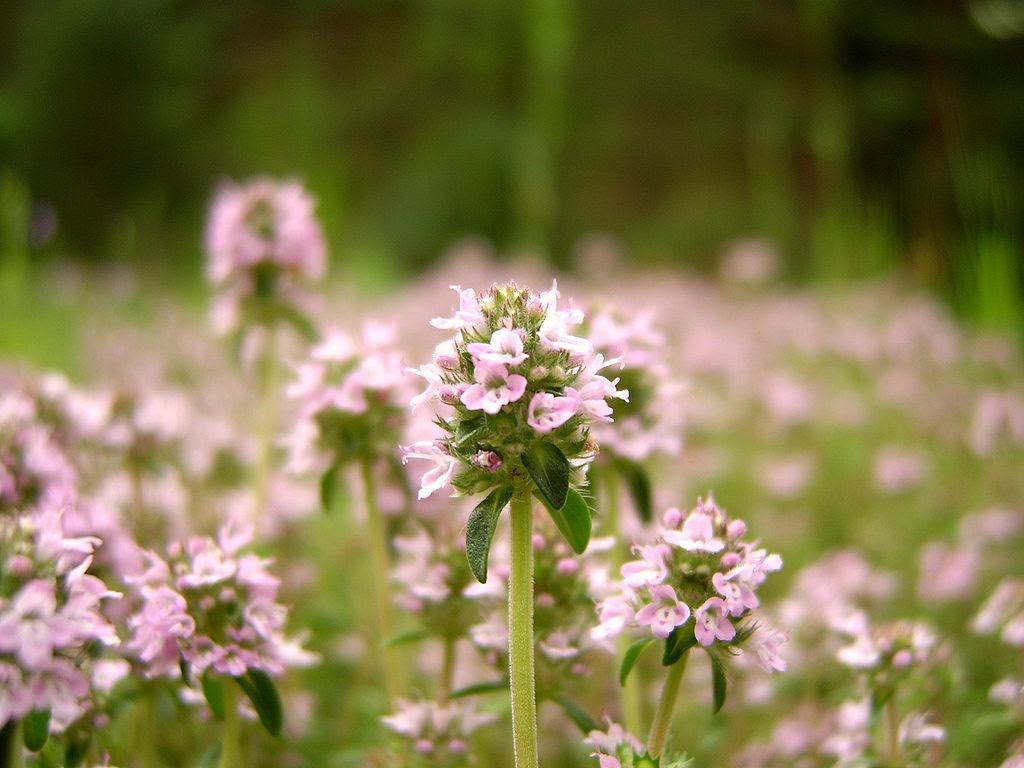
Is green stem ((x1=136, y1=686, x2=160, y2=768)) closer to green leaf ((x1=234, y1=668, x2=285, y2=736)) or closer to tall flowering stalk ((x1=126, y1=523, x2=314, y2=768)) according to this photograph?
tall flowering stalk ((x1=126, y1=523, x2=314, y2=768))

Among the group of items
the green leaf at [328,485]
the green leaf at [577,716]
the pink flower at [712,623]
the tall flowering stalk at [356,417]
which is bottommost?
the green leaf at [577,716]

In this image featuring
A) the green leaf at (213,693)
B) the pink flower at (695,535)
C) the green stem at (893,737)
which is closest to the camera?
the pink flower at (695,535)

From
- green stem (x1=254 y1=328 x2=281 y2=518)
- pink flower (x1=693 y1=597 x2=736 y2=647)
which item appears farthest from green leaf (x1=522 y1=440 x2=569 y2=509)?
green stem (x1=254 y1=328 x2=281 y2=518)

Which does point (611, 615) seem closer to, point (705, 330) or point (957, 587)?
point (957, 587)

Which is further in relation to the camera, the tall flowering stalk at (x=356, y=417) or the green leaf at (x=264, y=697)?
the tall flowering stalk at (x=356, y=417)

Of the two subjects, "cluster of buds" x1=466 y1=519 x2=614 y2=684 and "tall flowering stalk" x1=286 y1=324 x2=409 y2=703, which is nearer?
"cluster of buds" x1=466 y1=519 x2=614 y2=684

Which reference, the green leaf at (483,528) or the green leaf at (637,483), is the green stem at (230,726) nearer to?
the green leaf at (483,528)

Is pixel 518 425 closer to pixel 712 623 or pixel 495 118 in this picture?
pixel 712 623

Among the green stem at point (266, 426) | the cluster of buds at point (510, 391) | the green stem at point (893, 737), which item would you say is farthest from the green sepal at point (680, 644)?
the green stem at point (266, 426)

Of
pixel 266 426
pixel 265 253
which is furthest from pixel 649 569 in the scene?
pixel 265 253
